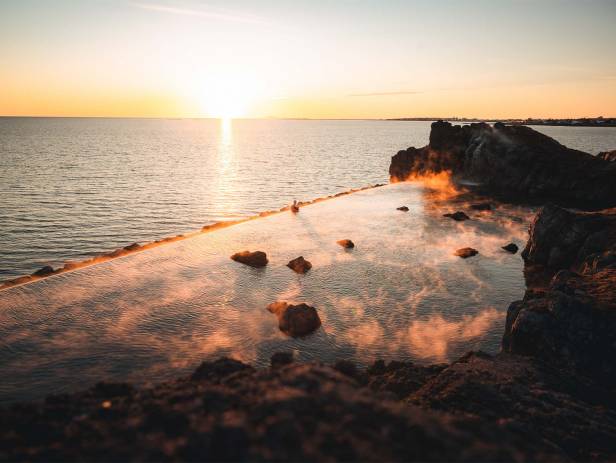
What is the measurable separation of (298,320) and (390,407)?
11061mm

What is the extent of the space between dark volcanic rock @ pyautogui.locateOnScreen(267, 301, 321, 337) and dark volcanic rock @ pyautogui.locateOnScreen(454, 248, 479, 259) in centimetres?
1481

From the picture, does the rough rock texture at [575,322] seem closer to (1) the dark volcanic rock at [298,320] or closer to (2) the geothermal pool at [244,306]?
(2) the geothermal pool at [244,306]

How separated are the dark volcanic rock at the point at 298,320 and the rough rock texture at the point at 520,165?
4454 cm

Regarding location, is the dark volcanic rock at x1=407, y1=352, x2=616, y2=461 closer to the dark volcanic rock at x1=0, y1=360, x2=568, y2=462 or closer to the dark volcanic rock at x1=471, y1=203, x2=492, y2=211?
the dark volcanic rock at x1=0, y1=360, x2=568, y2=462

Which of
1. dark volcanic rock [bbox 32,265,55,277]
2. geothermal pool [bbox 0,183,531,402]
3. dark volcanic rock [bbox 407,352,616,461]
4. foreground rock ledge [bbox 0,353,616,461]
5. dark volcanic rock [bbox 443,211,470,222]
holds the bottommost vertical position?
dark volcanic rock [bbox 32,265,55,277]

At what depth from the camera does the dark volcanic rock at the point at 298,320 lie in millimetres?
17000

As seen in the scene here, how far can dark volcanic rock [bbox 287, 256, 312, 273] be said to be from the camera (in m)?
24.2

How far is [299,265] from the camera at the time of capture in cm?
2438

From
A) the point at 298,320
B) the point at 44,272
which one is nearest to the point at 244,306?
the point at 298,320

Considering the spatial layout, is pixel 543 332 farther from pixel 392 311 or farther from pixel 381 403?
pixel 381 403

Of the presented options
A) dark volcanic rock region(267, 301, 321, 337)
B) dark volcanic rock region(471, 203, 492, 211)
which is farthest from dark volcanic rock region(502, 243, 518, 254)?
dark volcanic rock region(267, 301, 321, 337)

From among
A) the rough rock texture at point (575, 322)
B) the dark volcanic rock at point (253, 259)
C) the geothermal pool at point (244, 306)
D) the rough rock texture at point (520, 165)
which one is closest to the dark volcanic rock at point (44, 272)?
the geothermal pool at point (244, 306)

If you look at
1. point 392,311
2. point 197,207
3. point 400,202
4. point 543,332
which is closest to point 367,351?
point 392,311

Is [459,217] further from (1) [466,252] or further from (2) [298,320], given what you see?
(2) [298,320]
